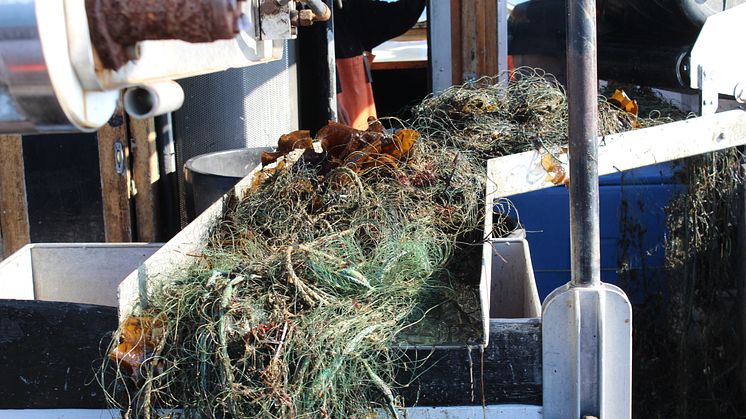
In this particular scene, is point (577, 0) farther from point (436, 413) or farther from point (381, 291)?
point (436, 413)

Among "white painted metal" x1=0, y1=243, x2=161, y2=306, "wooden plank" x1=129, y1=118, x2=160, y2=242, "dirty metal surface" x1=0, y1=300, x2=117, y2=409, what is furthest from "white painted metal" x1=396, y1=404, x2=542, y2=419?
"wooden plank" x1=129, y1=118, x2=160, y2=242

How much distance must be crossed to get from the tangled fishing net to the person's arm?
3.15 meters

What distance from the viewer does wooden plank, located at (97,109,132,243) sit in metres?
4.58

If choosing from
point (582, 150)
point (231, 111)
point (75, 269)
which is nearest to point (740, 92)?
point (582, 150)

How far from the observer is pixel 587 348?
2.26 meters

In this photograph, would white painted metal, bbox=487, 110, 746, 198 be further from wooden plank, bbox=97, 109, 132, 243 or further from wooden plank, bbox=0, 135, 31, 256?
wooden plank, bbox=0, 135, 31, 256

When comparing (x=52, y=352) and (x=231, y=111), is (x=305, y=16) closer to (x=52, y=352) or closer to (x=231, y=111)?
(x=52, y=352)

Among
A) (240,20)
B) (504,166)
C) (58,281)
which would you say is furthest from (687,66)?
(240,20)

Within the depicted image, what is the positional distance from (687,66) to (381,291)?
2300 millimetres

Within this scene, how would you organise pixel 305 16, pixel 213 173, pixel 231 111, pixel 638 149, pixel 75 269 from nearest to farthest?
1. pixel 305 16
2. pixel 638 149
3. pixel 75 269
4. pixel 213 173
5. pixel 231 111

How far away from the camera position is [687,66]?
3939mm

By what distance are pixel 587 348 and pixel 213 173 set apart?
2354 millimetres

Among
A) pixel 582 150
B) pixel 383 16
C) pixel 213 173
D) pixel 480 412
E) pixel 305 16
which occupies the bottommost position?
pixel 480 412

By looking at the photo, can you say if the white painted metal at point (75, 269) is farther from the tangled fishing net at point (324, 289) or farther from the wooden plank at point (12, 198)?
the wooden plank at point (12, 198)
